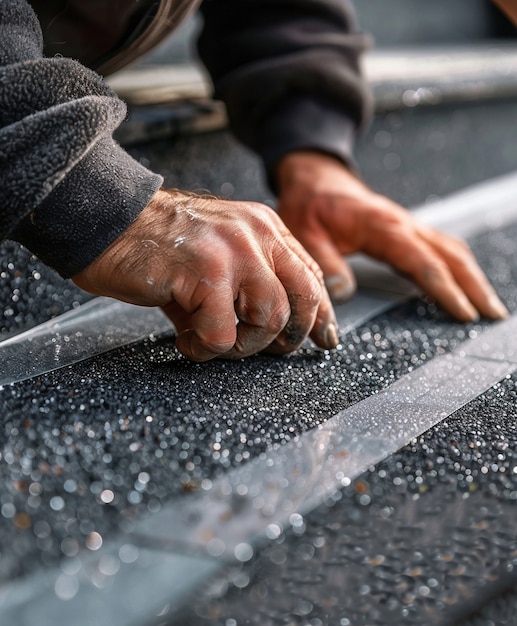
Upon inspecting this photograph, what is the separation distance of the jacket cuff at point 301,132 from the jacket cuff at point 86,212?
48 centimetres

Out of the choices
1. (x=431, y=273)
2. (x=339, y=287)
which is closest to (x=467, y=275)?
(x=431, y=273)

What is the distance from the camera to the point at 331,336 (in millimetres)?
702

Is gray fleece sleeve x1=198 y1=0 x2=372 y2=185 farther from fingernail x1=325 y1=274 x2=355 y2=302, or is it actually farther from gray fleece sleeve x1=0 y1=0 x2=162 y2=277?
gray fleece sleeve x1=0 y1=0 x2=162 y2=277

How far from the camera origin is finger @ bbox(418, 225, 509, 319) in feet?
2.86

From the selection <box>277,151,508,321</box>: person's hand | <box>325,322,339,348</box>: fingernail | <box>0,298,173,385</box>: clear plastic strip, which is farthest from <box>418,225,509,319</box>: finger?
<box>0,298,173,385</box>: clear plastic strip

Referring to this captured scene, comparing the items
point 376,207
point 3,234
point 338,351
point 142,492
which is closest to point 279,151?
point 376,207

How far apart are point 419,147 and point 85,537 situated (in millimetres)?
1189

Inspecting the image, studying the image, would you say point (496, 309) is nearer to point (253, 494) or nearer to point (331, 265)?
point (331, 265)

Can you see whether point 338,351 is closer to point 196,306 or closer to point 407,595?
point 196,306

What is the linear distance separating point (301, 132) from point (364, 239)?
181 mm

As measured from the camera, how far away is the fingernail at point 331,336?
70 centimetres

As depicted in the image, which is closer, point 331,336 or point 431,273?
point 331,336

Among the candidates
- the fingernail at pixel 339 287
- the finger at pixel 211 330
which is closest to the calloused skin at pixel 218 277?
the finger at pixel 211 330

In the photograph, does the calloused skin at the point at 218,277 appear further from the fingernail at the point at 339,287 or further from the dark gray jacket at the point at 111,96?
the fingernail at the point at 339,287
